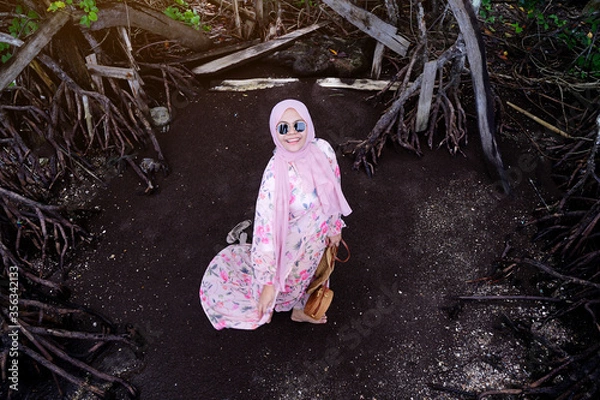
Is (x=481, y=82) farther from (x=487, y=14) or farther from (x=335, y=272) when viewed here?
(x=487, y=14)

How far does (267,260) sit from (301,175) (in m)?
0.56

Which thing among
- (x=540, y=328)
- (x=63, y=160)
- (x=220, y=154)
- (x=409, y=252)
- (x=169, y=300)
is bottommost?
(x=540, y=328)

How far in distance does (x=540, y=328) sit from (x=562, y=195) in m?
1.56

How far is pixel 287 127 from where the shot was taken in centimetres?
241

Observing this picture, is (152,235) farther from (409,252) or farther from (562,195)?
(562,195)

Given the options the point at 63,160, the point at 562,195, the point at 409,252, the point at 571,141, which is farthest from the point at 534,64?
the point at 63,160

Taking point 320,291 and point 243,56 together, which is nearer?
point 320,291

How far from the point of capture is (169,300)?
140 inches

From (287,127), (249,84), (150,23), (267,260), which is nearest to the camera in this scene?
(287,127)

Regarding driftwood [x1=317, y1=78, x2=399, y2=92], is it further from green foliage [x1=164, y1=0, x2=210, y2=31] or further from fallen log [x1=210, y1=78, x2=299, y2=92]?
green foliage [x1=164, y1=0, x2=210, y2=31]

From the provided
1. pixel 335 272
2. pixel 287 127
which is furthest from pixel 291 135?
pixel 335 272

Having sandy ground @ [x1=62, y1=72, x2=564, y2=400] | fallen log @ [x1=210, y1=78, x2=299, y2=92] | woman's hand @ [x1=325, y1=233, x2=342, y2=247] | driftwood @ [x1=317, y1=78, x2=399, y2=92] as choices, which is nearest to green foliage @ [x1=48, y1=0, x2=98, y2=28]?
sandy ground @ [x1=62, y1=72, x2=564, y2=400]

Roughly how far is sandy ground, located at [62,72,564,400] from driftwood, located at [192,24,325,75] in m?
0.59

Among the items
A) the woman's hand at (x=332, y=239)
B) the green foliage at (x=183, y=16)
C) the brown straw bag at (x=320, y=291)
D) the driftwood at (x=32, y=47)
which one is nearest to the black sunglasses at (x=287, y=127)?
the woman's hand at (x=332, y=239)
